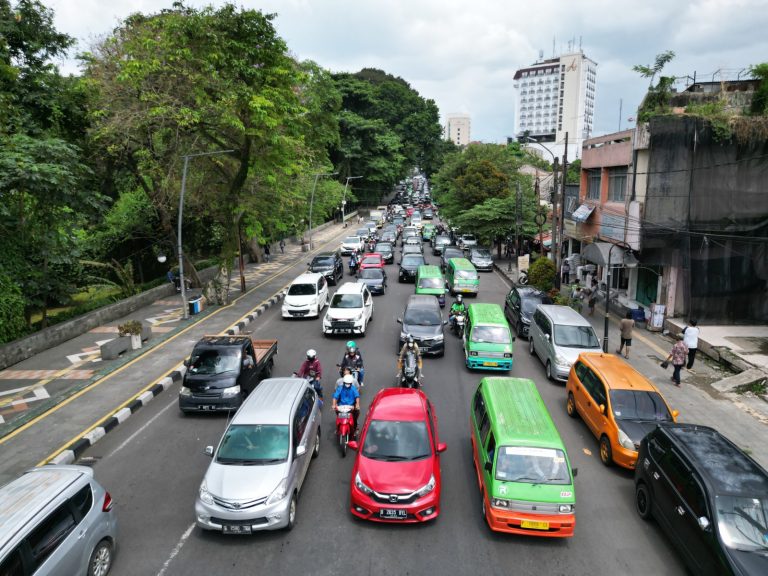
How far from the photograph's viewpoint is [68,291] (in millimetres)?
22453

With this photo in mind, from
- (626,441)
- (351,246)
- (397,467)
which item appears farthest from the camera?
(351,246)

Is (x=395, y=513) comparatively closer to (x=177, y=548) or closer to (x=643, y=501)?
(x=177, y=548)

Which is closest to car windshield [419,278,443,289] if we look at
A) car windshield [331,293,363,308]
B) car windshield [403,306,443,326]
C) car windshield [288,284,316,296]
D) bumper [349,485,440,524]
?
car windshield [331,293,363,308]

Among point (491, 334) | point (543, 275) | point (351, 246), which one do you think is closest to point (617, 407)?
point (491, 334)

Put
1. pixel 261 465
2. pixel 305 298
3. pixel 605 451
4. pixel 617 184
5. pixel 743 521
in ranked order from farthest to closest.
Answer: pixel 617 184 → pixel 305 298 → pixel 605 451 → pixel 261 465 → pixel 743 521

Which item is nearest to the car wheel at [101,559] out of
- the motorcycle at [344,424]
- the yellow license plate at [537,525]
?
the motorcycle at [344,424]

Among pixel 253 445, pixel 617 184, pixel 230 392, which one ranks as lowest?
pixel 230 392

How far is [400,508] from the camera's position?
808 centimetres

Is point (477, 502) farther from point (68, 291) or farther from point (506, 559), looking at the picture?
point (68, 291)

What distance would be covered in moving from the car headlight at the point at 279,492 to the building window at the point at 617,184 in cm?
2108

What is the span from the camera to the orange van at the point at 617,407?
1018 centimetres

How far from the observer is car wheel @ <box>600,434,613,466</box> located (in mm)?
10352

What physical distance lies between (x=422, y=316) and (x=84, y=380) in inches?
415

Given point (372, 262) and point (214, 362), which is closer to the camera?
point (214, 362)
